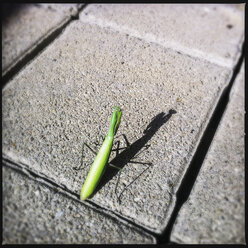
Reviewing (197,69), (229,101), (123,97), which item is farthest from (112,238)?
(197,69)

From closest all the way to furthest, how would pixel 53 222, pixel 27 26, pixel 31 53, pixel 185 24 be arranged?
1. pixel 53 222
2. pixel 31 53
3. pixel 27 26
4. pixel 185 24

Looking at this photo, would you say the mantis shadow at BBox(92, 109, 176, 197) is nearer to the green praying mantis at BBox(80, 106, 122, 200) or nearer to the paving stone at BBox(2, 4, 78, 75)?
the green praying mantis at BBox(80, 106, 122, 200)

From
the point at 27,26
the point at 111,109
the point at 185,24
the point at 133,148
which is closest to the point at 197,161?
the point at 133,148

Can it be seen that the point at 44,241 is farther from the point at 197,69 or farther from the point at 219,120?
the point at 197,69

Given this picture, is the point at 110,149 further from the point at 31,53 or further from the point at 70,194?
the point at 31,53

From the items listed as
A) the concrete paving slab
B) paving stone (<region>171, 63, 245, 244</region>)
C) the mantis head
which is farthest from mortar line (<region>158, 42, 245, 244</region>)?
the mantis head

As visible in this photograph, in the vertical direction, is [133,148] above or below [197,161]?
below
